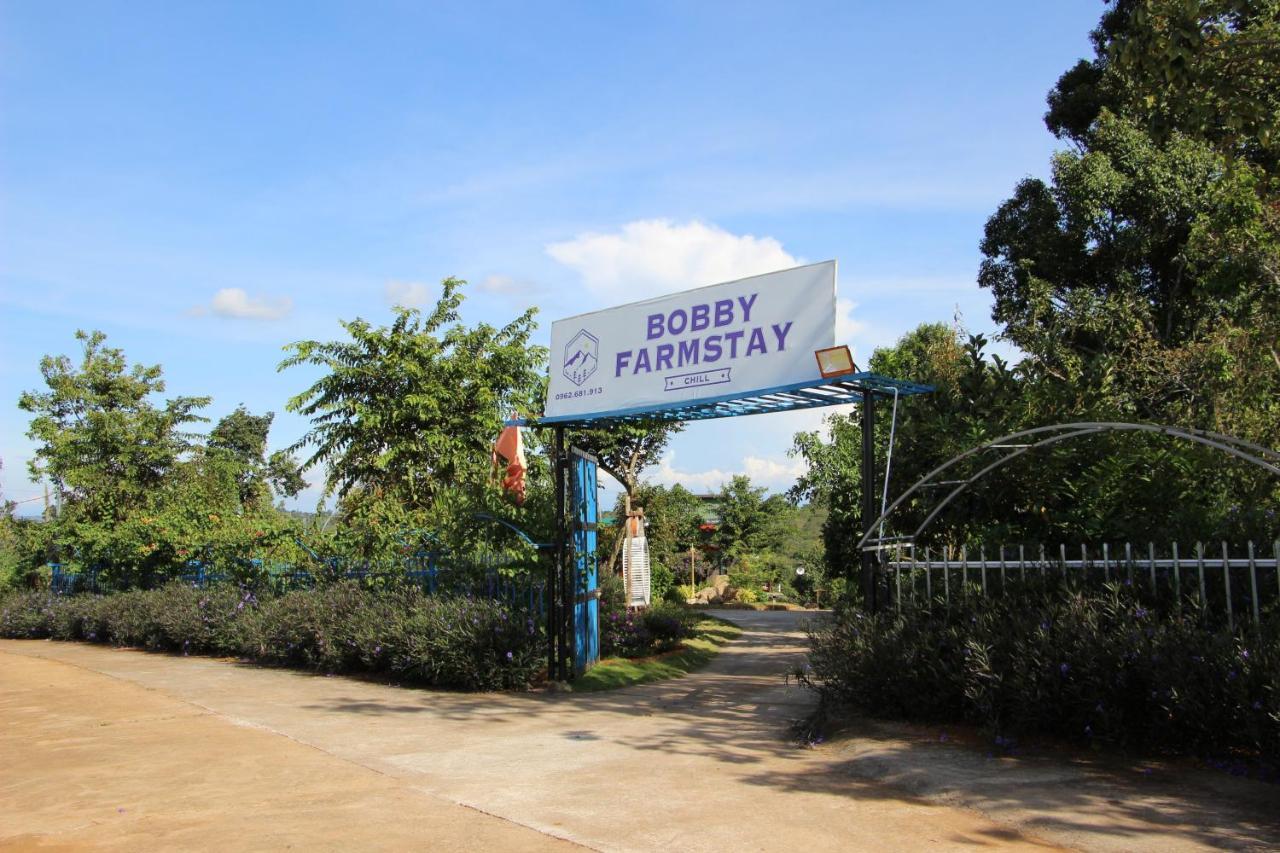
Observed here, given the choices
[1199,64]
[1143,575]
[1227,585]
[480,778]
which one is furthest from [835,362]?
[480,778]

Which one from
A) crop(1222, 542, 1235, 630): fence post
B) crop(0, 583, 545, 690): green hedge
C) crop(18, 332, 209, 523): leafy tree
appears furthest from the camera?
crop(18, 332, 209, 523): leafy tree

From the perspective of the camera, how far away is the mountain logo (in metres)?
11.3

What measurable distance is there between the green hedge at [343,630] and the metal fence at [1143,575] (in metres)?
4.86

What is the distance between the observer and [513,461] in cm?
1362

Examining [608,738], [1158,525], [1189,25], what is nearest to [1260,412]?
[1158,525]

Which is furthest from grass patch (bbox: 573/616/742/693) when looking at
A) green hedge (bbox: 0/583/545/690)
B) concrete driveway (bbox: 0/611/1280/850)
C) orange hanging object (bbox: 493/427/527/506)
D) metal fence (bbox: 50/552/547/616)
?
orange hanging object (bbox: 493/427/527/506)

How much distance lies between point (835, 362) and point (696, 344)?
6.26 ft

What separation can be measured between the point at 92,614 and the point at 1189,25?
2016 cm

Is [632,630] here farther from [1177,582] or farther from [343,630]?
[1177,582]

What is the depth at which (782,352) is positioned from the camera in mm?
9289

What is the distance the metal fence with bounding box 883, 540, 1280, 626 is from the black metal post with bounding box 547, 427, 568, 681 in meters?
4.36

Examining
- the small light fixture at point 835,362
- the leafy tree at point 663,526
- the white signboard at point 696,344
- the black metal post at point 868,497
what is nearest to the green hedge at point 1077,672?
the black metal post at point 868,497

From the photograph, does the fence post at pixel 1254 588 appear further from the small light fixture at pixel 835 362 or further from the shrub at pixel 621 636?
the shrub at pixel 621 636

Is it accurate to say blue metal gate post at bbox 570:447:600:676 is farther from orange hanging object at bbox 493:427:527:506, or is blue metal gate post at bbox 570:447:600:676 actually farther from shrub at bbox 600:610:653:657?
orange hanging object at bbox 493:427:527:506
